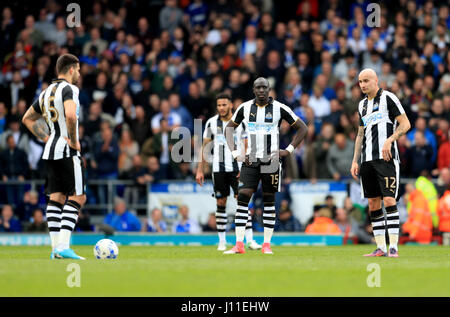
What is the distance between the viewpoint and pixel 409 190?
16.6 m

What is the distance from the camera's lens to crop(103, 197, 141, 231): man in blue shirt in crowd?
58.0 ft

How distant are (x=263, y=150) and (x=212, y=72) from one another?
27.9 ft

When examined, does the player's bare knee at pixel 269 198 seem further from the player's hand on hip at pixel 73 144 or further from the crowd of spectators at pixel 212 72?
the crowd of spectators at pixel 212 72

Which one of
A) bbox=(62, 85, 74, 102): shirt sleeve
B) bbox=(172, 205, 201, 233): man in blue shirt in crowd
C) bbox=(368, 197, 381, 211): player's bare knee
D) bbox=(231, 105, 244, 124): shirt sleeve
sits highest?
bbox=(62, 85, 74, 102): shirt sleeve

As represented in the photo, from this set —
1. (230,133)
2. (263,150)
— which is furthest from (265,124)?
(230,133)

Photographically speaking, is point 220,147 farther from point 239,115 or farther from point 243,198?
point 243,198

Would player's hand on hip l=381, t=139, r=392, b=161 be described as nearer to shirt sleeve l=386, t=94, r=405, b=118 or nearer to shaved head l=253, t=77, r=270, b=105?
shirt sleeve l=386, t=94, r=405, b=118

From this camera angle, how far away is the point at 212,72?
20.1 meters

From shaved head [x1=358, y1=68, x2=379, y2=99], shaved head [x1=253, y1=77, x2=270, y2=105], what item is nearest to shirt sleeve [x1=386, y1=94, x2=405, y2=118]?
shaved head [x1=358, y1=68, x2=379, y2=99]

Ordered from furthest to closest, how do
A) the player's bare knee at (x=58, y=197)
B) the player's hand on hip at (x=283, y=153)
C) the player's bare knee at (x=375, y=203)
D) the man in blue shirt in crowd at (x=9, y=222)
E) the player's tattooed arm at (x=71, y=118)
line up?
the man in blue shirt in crowd at (x=9, y=222)
the player's hand on hip at (x=283, y=153)
the player's bare knee at (x=375, y=203)
the player's bare knee at (x=58, y=197)
the player's tattooed arm at (x=71, y=118)

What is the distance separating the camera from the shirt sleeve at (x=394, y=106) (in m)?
11.0

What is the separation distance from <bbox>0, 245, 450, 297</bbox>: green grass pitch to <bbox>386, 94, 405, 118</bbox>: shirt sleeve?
1.96 m

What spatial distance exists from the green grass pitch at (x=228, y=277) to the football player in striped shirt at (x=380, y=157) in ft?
2.27

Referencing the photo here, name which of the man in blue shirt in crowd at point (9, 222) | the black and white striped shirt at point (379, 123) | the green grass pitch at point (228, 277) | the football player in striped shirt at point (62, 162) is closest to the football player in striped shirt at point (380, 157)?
the black and white striped shirt at point (379, 123)
